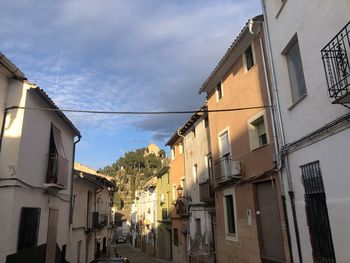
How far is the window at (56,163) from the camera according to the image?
11945 mm

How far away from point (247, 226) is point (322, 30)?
715 cm

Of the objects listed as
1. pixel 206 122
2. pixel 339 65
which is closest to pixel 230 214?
pixel 206 122

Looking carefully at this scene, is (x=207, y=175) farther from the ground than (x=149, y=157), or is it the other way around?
(x=149, y=157)

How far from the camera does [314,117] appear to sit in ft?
24.7

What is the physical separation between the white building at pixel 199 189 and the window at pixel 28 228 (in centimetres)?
778

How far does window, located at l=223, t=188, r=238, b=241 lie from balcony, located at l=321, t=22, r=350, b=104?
759cm

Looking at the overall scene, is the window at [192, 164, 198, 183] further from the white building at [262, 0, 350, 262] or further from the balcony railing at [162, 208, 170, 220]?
the white building at [262, 0, 350, 262]

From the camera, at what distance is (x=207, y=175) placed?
695 inches

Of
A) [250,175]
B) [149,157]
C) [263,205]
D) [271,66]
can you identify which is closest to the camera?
[271,66]

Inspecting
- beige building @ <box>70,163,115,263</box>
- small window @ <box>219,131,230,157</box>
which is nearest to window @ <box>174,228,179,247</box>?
beige building @ <box>70,163,115,263</box>

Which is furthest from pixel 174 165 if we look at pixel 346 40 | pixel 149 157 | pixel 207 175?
pixel 149 157

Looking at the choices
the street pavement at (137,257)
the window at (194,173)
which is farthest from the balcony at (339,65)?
the street pavement at (137,257)

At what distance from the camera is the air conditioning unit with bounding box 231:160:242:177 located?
12.3m

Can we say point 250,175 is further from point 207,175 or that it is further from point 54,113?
point 54,113
